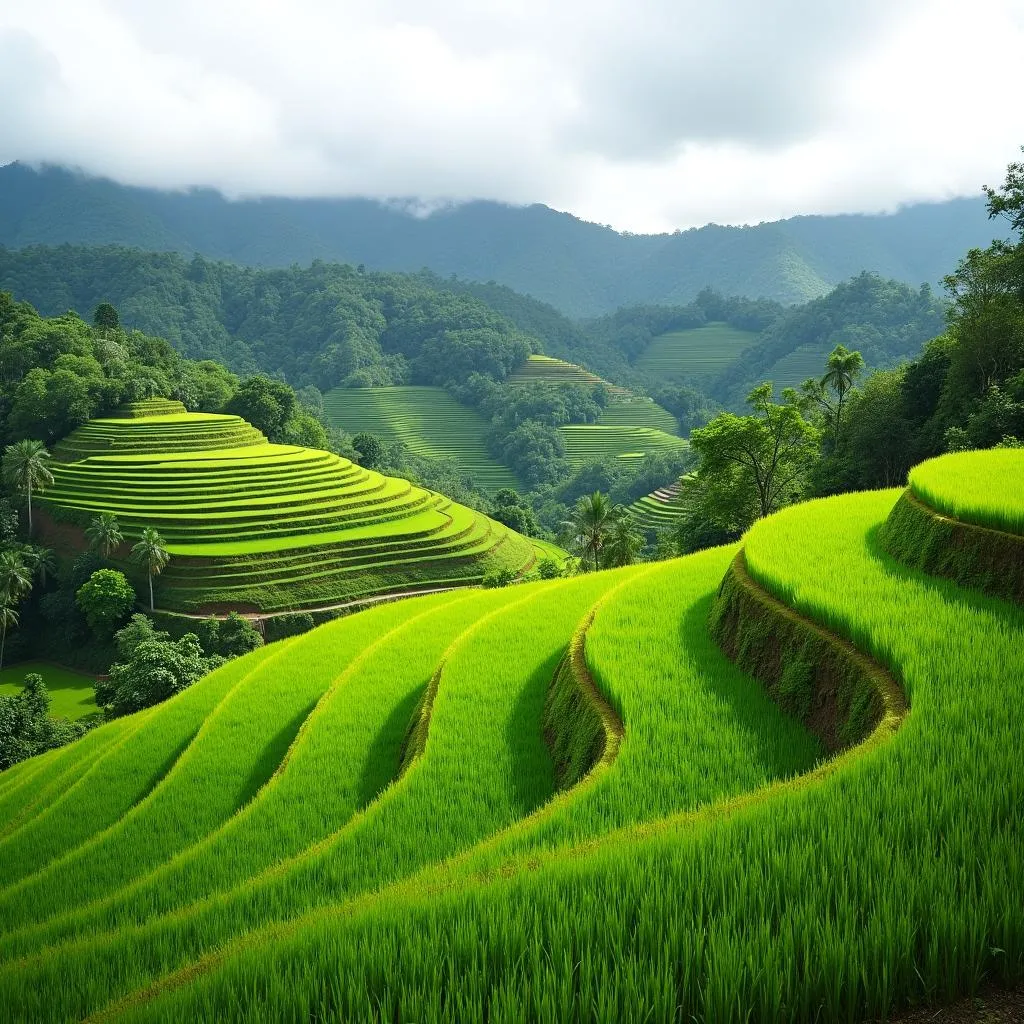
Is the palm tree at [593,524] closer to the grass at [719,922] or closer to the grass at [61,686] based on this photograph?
the grass at [61,686]

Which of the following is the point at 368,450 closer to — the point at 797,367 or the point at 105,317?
the point at 105,317

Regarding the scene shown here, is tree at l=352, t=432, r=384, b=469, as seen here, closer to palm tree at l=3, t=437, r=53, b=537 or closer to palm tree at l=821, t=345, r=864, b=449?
palm tree at l=3, t=437, r=53, b=537

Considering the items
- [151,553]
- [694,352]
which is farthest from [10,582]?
[694,352]

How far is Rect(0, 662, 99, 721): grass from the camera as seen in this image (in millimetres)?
34844

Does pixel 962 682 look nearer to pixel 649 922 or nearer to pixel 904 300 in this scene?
pixel 649 922

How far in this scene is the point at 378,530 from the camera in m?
48.2

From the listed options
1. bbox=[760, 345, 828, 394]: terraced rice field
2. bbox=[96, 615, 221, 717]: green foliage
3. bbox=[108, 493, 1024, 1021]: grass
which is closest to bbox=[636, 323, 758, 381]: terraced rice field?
bbox=[760, 345, 828, 394]: terraced rice field

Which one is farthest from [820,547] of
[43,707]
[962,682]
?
[43,707]

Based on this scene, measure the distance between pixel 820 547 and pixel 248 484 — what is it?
44687 mm

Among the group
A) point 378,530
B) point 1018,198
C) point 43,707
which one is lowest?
point 43,707

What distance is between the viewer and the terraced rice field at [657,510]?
67.5 metres

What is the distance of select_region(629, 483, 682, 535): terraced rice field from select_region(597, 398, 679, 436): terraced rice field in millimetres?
47209

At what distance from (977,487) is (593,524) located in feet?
81.0

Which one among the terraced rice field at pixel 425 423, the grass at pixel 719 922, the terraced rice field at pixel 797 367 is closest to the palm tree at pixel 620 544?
the grass at pixel 719 922
